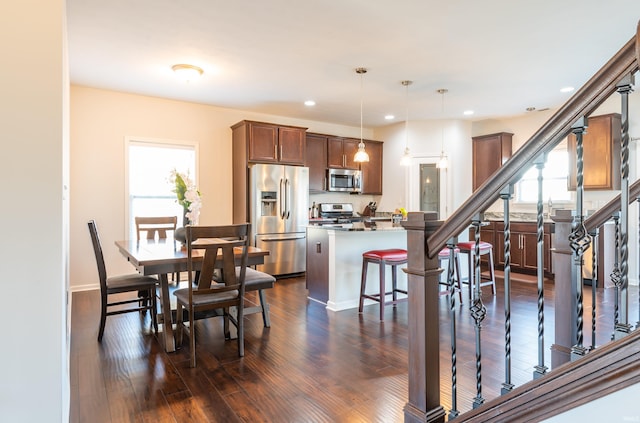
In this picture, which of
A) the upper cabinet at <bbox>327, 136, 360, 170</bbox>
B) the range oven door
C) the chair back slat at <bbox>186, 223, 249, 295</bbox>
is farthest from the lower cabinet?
the chair back slat at <bbox>186, 223, 249, 295</bbox>

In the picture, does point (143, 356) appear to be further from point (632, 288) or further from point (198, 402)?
point (632, 288)

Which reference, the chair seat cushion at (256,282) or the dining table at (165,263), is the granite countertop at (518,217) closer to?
the chair seat cushion at (256,282)

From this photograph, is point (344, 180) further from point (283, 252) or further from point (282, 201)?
point (283, 252)

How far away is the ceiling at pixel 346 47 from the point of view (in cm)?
300

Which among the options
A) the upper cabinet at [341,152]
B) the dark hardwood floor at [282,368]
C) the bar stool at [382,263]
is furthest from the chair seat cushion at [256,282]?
the upper cabinet at [341,152]

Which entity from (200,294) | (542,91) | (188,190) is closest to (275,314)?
(200,294)

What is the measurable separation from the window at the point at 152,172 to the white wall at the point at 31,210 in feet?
12.4

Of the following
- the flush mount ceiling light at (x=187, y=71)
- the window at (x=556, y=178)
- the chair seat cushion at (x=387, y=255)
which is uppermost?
the flush mount ceiling light at (x=187, y=71)

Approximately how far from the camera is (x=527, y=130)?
6.46 m

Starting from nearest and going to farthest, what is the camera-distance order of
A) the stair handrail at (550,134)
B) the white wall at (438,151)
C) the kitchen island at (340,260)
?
the stair handrail at (550,134) → the kitchen island at (340,260) → the white wall at (438,151)

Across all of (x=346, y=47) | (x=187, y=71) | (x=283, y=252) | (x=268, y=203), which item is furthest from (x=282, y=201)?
(x=346, y=47)

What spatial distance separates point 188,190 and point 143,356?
142 centimetres

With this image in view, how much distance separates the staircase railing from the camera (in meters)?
1.04

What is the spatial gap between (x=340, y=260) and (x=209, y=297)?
1.65 m
